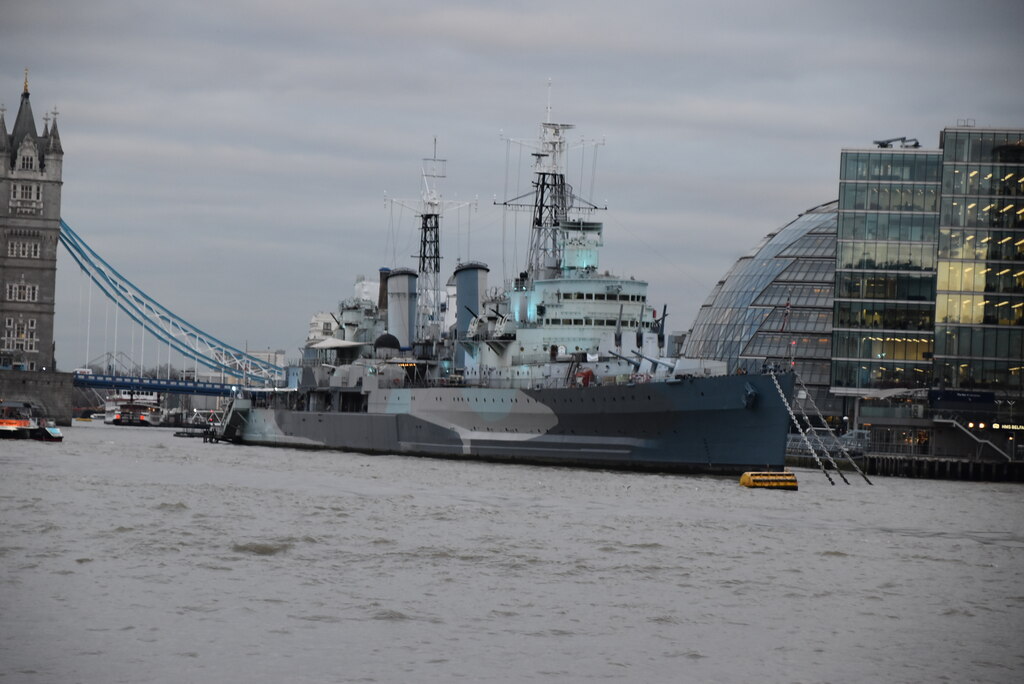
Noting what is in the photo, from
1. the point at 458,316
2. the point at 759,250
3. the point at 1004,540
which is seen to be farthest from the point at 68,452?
the point at 759,250

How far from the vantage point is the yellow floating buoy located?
130 ft

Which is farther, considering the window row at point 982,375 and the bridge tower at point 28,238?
the bridge tower at point 28,238

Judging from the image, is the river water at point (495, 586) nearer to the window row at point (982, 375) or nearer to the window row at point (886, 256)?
the window row at point (982, 375)

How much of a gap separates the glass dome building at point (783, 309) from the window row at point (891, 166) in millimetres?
14828

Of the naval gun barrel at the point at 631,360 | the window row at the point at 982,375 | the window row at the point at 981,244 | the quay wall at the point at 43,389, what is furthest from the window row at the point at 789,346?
the quay wall at the point at 43,389

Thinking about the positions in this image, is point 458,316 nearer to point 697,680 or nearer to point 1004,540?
point 1004,540

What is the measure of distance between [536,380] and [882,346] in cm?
2374

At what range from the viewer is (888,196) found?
65688mm

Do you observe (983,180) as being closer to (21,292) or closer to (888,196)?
(888,196)

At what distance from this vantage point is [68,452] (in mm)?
54375

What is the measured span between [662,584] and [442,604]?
4.04 m

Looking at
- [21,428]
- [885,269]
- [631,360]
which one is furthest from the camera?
[885,269]

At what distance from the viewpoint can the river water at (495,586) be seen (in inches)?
607

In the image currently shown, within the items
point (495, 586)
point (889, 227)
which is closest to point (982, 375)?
point (889, 227)
